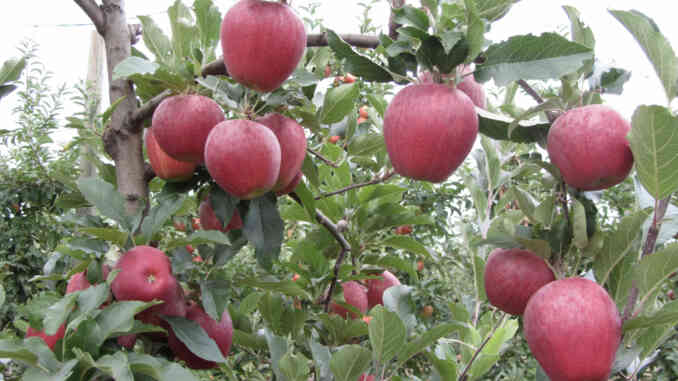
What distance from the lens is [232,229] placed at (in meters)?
0.89

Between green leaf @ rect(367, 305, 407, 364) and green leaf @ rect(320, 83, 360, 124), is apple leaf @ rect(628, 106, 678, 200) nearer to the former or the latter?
green leaf @ rect(367, 305, 407, 364)

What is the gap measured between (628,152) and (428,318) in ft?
7.45

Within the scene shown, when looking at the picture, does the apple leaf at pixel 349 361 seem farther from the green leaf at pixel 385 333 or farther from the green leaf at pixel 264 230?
the green leaf at pixel 264 230

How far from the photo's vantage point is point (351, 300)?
1207 millimetres

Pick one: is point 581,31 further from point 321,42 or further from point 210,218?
point 210,218

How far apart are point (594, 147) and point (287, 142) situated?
39 cm

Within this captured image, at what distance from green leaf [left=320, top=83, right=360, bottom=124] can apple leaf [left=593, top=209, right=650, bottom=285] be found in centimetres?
45

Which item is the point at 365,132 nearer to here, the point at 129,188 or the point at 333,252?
the point at 333,252

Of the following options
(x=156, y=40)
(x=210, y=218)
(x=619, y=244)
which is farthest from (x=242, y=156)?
(x=619, y=244)

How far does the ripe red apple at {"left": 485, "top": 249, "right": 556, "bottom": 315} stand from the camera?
1.99 feet

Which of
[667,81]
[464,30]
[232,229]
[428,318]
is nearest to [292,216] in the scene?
[232,229]

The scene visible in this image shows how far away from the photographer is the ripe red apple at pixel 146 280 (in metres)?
0.66

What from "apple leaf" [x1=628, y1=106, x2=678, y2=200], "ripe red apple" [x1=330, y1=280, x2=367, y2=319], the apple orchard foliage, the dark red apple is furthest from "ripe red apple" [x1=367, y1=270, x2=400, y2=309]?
"apple leaf" [x1=628, y1=106, x2=678, y2=200]

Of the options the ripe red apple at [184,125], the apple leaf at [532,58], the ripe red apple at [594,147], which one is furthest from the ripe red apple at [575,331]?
the ripe red apple at [184,125]
